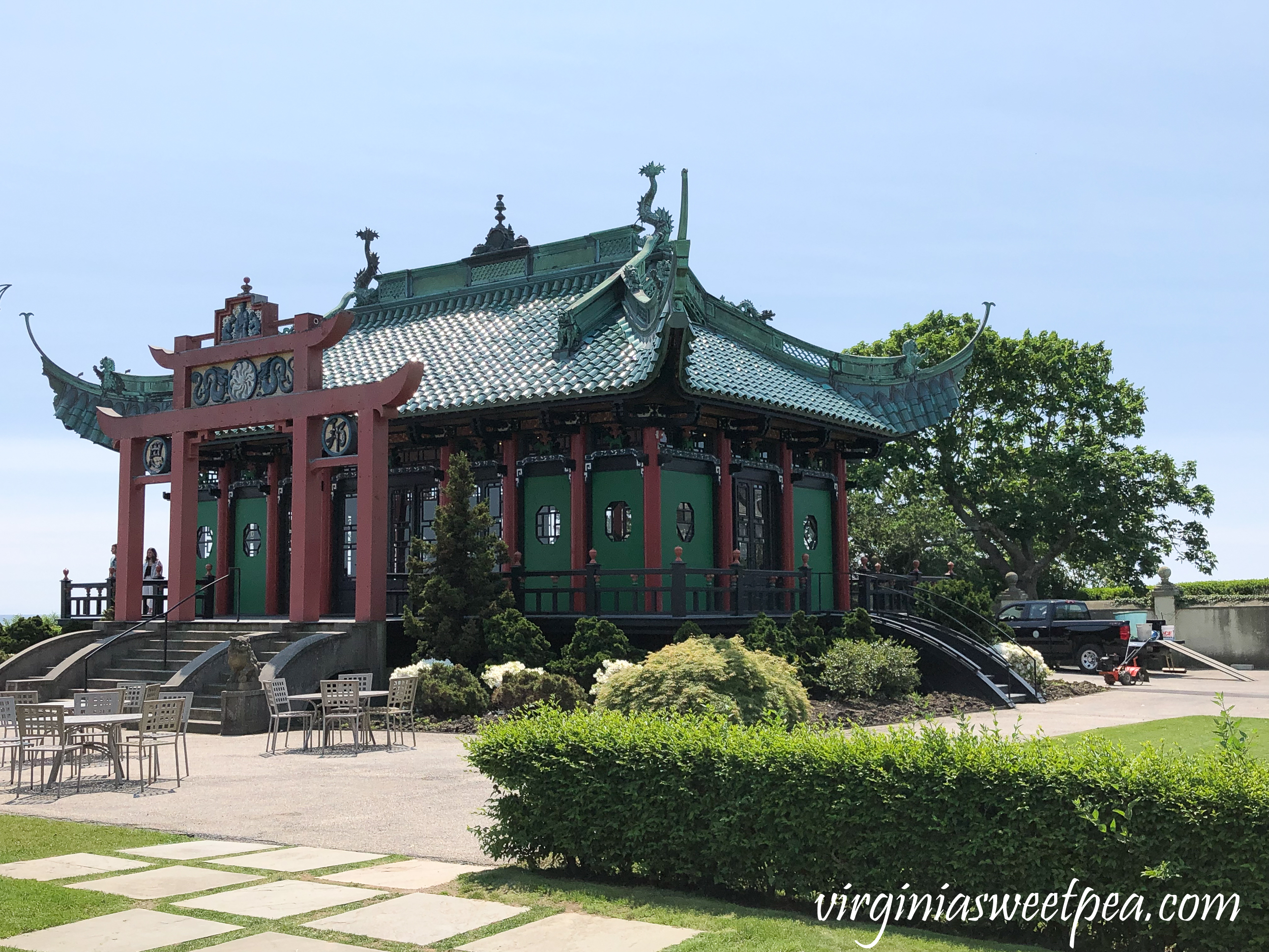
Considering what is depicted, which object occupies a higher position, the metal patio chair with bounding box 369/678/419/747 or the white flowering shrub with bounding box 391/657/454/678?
the white flowering shrub with bounding box 391/657/454/678

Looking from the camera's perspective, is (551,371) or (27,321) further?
(27,321)

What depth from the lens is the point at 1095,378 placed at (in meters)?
43.3

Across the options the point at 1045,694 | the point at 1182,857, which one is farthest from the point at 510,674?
the point at 1182,857

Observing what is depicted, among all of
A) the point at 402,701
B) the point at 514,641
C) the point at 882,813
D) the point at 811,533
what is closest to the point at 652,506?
the point at 514,641

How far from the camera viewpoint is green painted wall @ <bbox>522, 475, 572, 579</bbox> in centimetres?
2392

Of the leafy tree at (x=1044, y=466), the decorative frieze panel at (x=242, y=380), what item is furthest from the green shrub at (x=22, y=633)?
the leafy tree at (x=1044, y=466)

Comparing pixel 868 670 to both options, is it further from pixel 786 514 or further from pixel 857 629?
pixel 786 514

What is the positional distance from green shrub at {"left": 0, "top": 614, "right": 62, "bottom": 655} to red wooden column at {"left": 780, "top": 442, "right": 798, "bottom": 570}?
16.1 m

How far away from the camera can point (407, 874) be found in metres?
8.12

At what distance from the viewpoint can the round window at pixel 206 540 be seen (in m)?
29.5

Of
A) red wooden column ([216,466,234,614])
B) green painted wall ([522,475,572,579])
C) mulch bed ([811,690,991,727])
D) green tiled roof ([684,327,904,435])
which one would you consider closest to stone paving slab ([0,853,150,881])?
mulch bed ([811,690,991,727])

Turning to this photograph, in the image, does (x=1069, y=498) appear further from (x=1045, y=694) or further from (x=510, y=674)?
(x=510, y=674)

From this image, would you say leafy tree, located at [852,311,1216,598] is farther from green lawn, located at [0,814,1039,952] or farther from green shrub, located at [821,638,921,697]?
green lawn, located at [0,814,1039,952]

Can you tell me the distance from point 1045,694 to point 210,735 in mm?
15610
